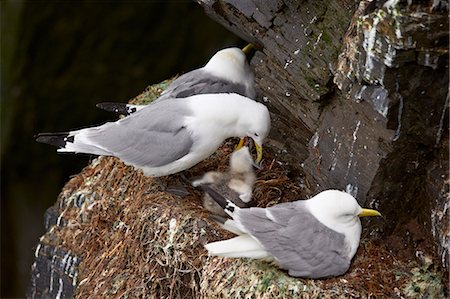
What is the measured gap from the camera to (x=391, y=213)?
16.6 ft

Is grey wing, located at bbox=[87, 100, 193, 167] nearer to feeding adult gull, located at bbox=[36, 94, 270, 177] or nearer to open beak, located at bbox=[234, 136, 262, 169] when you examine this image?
feeding adult gull, located at bbox=[36, 94, 270, 177]

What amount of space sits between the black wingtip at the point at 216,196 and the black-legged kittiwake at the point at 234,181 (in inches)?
3.2

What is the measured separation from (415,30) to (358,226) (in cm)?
116

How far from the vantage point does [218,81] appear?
601cm

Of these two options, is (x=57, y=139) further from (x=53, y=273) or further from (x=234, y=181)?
(x=53, y=273)

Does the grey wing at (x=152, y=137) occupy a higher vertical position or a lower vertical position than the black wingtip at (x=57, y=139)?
higher

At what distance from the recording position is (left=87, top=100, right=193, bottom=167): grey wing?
5.36 metres

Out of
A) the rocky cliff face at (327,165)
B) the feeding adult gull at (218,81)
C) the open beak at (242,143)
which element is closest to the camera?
the rocky cliff face at (327,165)

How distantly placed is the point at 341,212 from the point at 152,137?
3.80 feet

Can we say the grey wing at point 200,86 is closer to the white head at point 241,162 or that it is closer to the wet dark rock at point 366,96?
the wet dark rock at point 366,96

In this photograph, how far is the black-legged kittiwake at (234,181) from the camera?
5461mm

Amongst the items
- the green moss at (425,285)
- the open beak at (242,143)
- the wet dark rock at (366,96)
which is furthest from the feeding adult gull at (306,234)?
the open beak at (242,143)

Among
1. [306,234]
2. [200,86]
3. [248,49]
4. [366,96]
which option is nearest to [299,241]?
[306,234]

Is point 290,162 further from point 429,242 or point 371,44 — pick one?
point 371,44
